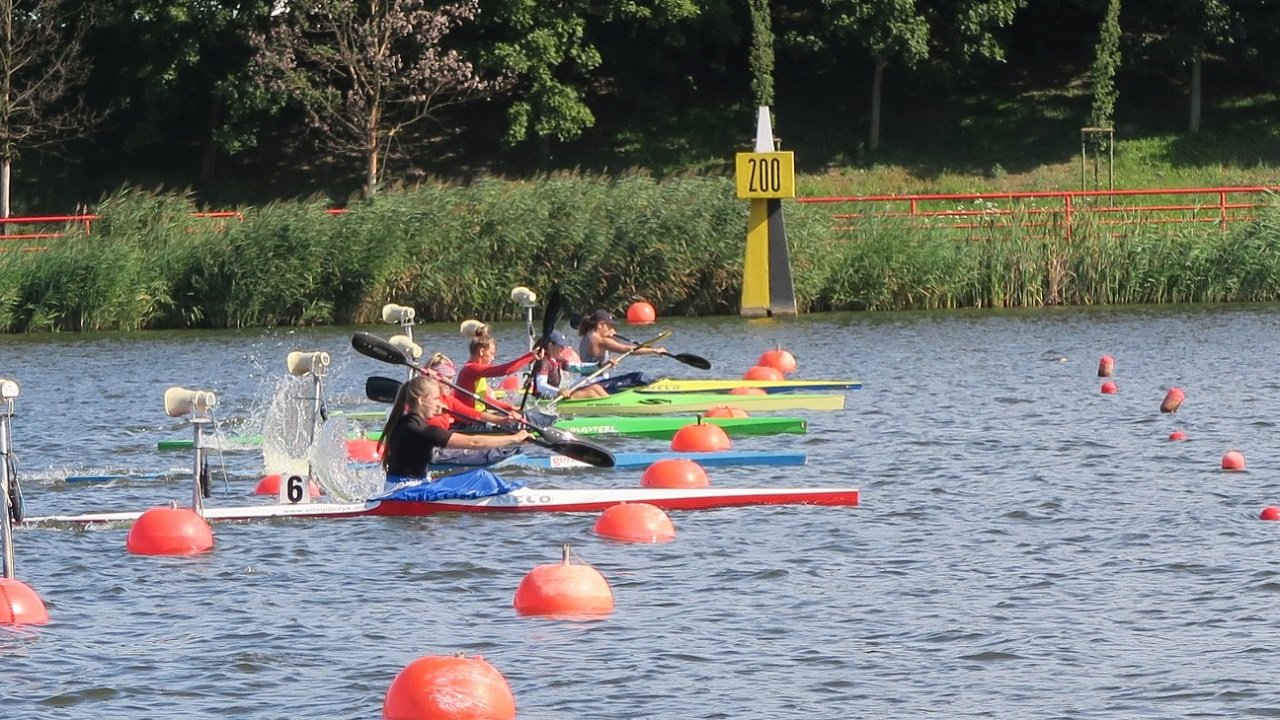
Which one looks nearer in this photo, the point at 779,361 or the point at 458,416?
the point at 458,416

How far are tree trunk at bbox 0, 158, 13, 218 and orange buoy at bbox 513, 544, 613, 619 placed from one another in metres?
32.7

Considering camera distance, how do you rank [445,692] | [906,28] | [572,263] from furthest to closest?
[906,28] < [572,263] < [445,692]

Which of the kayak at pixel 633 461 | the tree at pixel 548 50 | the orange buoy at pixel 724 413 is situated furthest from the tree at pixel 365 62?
the kayak at pixel 633 461

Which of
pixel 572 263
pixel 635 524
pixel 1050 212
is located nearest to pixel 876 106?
pixel 1050 212

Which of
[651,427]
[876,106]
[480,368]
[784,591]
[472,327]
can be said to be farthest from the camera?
[876,106]

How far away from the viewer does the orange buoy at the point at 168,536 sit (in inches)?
480

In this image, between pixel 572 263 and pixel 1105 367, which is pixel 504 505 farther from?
pixel 572 263

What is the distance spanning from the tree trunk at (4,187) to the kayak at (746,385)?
78.6ft

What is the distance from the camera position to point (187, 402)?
37.2ft

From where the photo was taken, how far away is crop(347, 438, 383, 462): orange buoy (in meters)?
15.9

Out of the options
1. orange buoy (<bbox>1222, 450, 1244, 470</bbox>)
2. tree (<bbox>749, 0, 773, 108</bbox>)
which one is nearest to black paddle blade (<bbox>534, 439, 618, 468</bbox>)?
orange buoy (<bbox>1222, 450, 1244, 470</bbox>)

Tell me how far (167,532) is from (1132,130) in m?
33.7

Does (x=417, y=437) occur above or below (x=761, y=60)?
below

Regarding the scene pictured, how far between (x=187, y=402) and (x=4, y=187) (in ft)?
103
